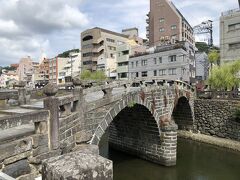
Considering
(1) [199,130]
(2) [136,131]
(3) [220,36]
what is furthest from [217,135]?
(3) [220,36]

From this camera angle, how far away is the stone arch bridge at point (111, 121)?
319 inches

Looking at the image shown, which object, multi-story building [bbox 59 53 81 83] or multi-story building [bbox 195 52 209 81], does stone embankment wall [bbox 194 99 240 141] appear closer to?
multi-story building [bbox 195 52 209 81]

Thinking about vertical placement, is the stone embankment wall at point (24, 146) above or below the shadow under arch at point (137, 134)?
above

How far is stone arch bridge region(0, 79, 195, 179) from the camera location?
809 cm

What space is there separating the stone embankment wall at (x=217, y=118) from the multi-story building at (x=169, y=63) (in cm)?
1508

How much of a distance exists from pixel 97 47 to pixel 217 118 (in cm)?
5408

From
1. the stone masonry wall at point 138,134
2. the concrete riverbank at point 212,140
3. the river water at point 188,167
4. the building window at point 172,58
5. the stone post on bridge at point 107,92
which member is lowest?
the river water at point 188,167

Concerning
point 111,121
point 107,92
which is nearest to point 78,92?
point 107,92

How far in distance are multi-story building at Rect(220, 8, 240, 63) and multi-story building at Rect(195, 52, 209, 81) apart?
19.1 m

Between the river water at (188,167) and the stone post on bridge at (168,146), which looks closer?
the river water at (188,167)

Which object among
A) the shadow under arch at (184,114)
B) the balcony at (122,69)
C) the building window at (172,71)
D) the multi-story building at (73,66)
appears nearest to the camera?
the shadow under arch at (184,114)

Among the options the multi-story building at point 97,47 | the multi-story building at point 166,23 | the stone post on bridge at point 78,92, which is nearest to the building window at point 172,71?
the multi-story building at point 166,23

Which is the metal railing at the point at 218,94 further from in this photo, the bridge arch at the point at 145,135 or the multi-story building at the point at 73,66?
the multi-story building at the point at 73,66

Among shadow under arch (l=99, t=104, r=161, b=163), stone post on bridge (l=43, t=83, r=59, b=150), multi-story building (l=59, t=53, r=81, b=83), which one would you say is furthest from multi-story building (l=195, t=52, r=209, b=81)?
stone post on bridge (l=43, t=83, r=59, b=150)
